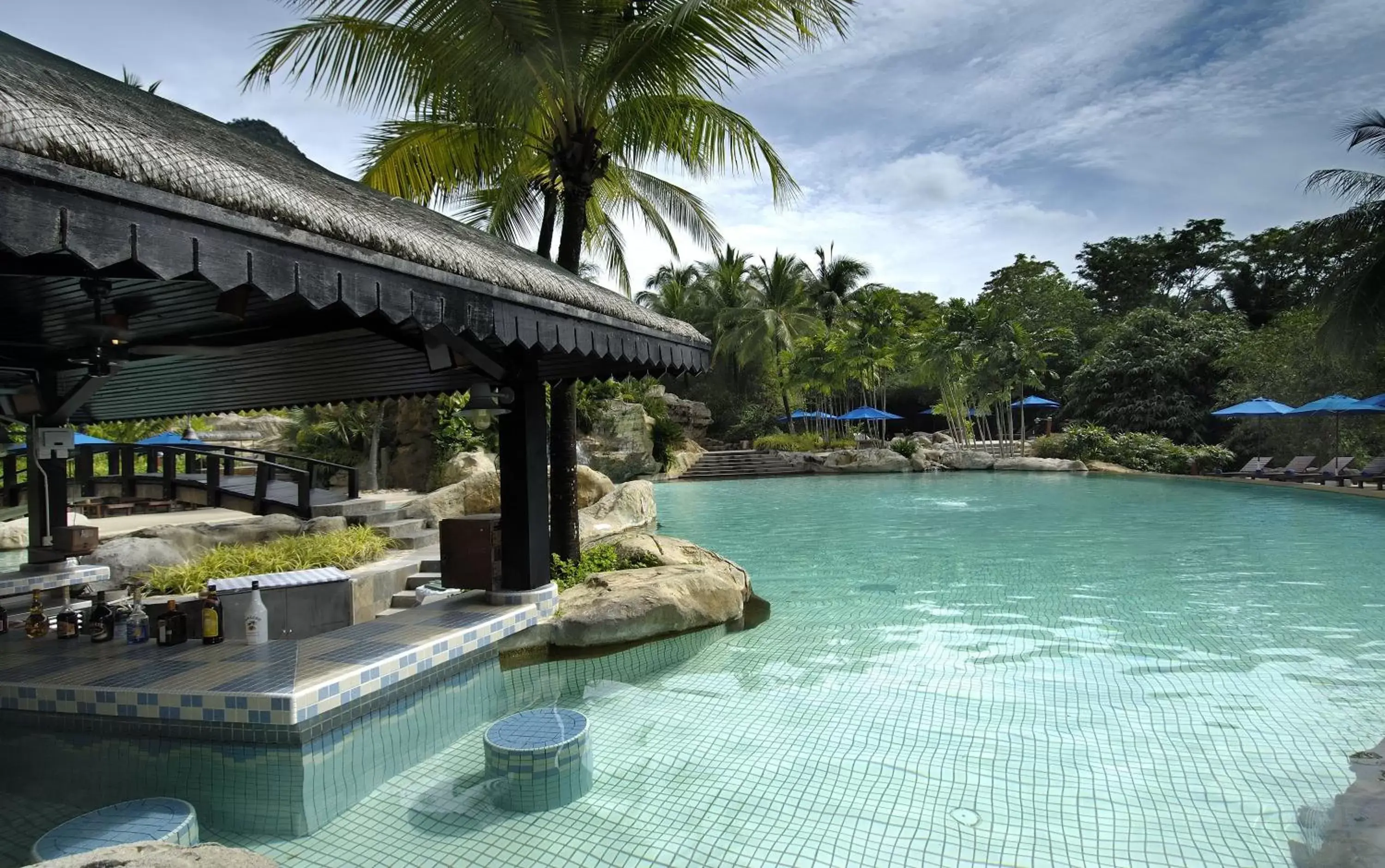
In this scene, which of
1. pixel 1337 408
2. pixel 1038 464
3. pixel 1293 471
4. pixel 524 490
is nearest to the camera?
pixel 524 490

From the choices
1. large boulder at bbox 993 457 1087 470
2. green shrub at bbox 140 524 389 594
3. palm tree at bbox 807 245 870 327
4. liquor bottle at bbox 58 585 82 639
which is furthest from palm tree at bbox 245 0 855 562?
palm tree at bbox 807 245 870 327

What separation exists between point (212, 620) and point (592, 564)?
3782 mm

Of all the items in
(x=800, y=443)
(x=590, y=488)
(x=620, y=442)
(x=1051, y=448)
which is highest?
(x=620, y=442)

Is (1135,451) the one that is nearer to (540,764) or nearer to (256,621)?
(540,764)

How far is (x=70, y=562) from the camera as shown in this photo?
7.35 metres

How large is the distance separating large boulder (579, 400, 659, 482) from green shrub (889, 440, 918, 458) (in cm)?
1009

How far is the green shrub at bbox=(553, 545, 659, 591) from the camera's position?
7.43 meters

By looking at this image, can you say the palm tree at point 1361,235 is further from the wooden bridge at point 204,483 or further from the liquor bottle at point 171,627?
the liquor bottle at point 171,627

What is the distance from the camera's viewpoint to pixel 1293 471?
19734 millimetres

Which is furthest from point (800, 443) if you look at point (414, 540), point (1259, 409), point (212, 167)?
point (212, 167)

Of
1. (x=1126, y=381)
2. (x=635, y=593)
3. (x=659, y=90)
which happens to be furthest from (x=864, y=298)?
(x=635, y=593)

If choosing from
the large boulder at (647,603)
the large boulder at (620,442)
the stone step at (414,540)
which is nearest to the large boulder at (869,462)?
the large boulder at (620,442)

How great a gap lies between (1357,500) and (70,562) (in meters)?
23.4

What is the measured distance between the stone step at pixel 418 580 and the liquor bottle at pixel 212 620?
340 cm
